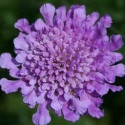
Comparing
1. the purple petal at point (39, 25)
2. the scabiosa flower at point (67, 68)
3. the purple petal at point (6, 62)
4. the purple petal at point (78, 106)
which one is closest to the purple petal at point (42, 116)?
the scabiosa flower at point (67, 68)

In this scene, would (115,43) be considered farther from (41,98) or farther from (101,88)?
(41,98)

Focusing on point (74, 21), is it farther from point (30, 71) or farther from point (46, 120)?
point (46, 120)

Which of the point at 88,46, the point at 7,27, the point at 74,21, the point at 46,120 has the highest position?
the point at 7,27

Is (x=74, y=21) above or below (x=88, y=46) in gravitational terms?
above

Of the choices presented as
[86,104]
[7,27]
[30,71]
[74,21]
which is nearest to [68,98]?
[86,104]

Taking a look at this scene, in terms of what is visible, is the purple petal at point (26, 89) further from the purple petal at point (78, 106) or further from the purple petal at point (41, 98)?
the purple petal at point (78, 106)

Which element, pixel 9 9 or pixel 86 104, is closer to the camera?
pixel 86 104

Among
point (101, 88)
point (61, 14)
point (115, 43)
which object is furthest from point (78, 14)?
point (101, 88)
